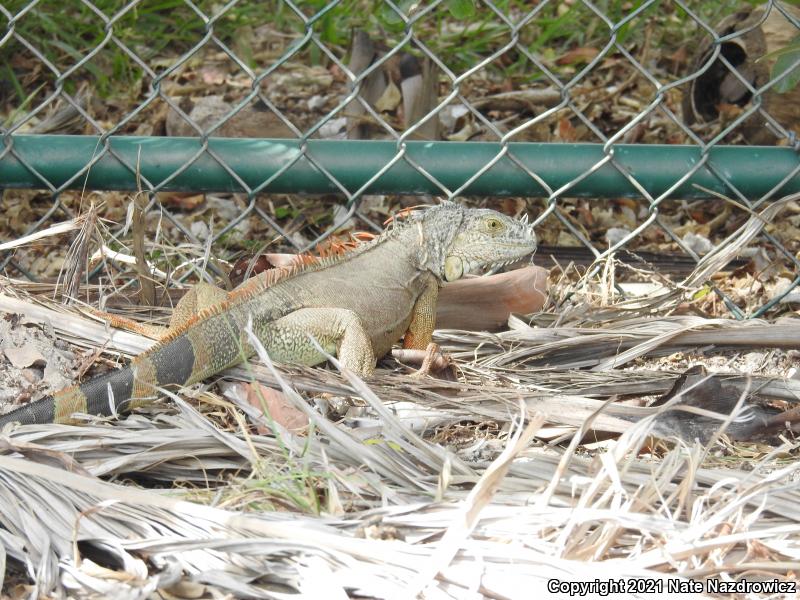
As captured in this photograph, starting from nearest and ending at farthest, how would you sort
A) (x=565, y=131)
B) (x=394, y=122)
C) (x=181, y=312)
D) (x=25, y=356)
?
1. (x=25, y=356)
2. (x=181, y=312)
3. (x=394, y=122)
4. (x=565, y=131)

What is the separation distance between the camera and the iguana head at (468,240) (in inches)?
155

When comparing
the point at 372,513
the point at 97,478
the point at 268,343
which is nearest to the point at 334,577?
the point at 372,513

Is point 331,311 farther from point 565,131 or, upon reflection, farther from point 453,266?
point 565,131

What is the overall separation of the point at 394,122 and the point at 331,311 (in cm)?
238

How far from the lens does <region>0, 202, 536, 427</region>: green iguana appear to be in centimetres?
289

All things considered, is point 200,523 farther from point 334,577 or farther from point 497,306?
point 497,306

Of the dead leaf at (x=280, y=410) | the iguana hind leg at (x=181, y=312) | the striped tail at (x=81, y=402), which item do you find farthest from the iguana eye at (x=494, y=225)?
the striped tail at (x=81, y=402)

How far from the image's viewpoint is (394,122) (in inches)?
223

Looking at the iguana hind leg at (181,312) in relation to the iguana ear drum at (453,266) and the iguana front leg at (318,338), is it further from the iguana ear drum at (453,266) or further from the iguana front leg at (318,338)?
the iguana ear drum at (453,266)

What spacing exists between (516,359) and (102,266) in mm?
1502

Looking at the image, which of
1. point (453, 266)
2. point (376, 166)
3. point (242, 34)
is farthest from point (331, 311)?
point (242, 34)

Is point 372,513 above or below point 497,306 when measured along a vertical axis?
above

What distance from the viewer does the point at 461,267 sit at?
397cm

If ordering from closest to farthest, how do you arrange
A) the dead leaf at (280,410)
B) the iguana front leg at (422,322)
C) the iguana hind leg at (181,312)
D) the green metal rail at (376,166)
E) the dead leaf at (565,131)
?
1. the dead leaf at (280,410)
2. the iguana hind leg at (181,312)
3. the iguana front leg at (422,322)
4. the green metal rail at (376,166)
5. the dead leaf at (565,131)
